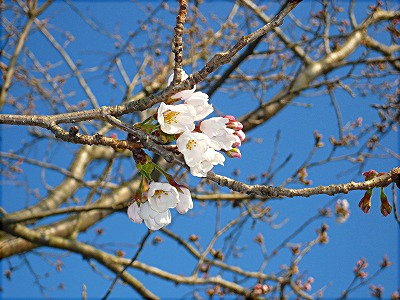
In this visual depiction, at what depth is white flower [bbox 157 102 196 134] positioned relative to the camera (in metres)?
1.13

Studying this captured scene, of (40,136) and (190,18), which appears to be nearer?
→ (190,18)

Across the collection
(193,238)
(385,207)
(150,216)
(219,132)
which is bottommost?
(385,207)

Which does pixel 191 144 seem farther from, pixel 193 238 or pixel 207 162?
pixel 193 238

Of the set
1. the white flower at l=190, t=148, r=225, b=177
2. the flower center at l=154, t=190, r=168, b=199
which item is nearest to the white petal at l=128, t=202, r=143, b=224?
the flower center at l=154, t=190, r=168, b=199

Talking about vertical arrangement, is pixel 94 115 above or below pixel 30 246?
below

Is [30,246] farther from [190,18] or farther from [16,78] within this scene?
[190,18]

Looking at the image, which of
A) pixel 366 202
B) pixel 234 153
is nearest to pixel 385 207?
pixel 366 202

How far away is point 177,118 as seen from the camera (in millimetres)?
1158

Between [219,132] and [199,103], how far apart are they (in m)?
0.11

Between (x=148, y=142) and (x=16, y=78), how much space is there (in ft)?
11.7

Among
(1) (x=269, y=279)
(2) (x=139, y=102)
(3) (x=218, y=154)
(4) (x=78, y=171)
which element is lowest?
(3) (x=218, y=154)

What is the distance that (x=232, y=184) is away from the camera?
113 cm

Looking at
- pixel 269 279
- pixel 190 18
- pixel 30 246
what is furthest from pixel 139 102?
pixel 190 18

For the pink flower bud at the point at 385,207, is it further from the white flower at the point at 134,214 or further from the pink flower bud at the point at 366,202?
the white flower at the point at 134,214
